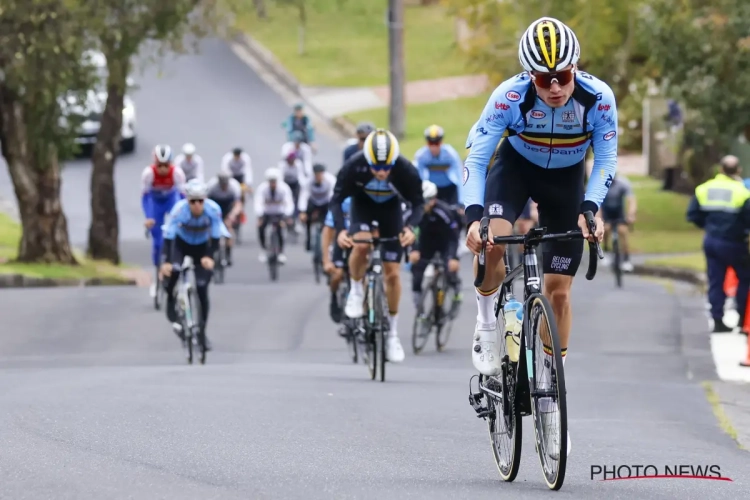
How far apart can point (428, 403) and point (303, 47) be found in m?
40.7

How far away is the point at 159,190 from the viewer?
73.1 ft

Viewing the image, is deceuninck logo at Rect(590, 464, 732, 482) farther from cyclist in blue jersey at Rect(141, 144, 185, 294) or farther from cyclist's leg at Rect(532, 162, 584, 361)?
cyclist in blue jersey at Rect(141, 144, 185, 294)

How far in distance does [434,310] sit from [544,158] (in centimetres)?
980

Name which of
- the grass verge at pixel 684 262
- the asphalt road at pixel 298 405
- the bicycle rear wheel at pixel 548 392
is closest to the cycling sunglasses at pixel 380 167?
the asphalt road at pixel 298 405

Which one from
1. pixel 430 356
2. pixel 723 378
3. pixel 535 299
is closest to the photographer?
pixel 535 299

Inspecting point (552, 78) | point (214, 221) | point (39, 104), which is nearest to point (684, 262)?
point (39, 104)

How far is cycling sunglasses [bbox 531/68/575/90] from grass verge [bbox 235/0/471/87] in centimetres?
3953

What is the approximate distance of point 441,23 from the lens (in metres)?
56.8

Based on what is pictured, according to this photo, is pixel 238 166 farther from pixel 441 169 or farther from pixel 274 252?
pixel 441 169

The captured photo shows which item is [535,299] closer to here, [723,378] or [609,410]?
[609,410]

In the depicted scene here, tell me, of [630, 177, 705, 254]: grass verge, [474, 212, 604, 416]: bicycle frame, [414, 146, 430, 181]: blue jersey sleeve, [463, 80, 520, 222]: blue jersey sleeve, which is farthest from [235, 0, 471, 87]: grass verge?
[474, 212, 604, 416]: bicycle frame

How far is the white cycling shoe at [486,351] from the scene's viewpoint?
815cm

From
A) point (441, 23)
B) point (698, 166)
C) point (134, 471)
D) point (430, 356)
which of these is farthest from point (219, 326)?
point (441, 23)

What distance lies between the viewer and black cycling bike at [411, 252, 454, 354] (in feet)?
58.5
